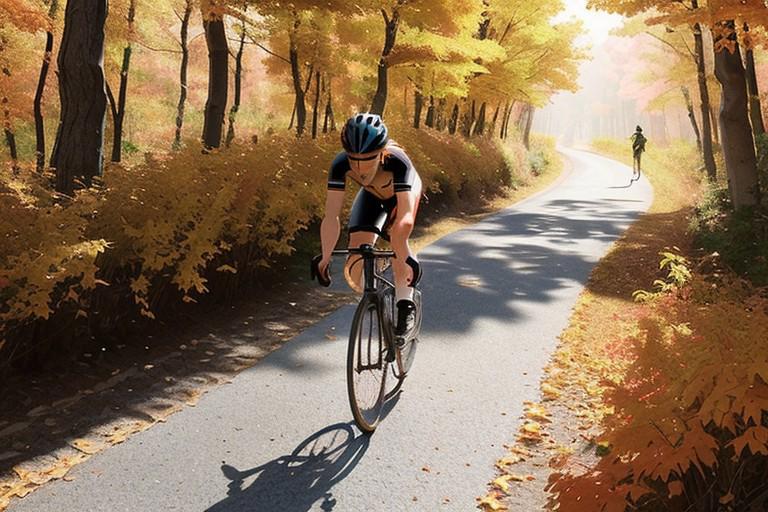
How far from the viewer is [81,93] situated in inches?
282

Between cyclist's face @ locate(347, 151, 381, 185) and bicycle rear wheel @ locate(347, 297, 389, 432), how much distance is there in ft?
2.81

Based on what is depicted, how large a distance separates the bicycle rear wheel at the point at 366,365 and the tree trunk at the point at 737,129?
846cm

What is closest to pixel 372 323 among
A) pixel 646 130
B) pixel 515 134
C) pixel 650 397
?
pixel 650 397

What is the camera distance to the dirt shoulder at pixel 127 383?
404 centimetres

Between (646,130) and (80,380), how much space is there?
382 feet

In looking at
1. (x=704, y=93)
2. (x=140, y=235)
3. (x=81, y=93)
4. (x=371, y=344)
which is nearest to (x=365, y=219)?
(x=371, y=344)

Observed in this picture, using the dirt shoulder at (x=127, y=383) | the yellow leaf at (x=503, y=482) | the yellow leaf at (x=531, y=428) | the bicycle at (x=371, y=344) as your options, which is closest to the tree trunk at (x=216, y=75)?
the dirt shoulder at (x=127, y=383)

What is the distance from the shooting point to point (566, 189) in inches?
1066

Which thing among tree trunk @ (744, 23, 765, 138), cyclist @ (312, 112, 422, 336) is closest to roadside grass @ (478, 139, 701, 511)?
cyclist @ (312, 112, 422, 336)

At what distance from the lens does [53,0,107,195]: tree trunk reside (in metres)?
7.04

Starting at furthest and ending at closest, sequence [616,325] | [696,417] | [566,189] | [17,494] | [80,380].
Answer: [566,189], [616,325], [80,380], [17,494], [696,417]

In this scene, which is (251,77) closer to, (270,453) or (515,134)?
(515,134)

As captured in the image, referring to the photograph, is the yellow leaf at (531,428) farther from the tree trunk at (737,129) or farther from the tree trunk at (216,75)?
the tree trunk at (216,75)

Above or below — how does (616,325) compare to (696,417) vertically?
below
